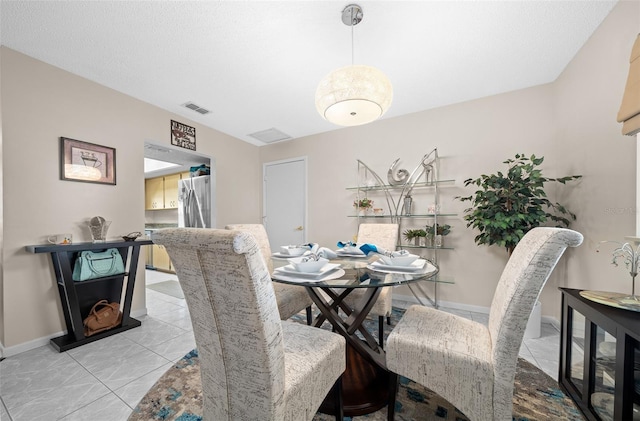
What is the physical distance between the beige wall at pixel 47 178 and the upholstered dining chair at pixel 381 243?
2.52m

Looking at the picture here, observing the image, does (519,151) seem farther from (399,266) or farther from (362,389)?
(362,389)

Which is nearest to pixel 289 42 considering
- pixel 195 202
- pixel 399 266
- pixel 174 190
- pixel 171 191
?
pixel 399 266

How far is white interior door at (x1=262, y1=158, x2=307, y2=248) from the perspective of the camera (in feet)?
14.1

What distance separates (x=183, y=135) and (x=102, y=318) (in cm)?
230

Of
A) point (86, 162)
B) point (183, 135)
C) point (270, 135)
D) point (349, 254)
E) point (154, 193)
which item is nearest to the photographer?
point (349, 254)

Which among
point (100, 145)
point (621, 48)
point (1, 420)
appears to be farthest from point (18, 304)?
point (621, 48)

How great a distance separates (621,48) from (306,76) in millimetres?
2314

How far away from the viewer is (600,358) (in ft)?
4.21

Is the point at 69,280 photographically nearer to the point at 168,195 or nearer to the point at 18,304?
the point at 18,304

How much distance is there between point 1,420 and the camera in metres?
1.41

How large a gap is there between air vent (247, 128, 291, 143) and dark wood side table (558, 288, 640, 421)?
12.3 feet

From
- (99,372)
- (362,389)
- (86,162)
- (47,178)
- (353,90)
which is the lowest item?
(99,372)

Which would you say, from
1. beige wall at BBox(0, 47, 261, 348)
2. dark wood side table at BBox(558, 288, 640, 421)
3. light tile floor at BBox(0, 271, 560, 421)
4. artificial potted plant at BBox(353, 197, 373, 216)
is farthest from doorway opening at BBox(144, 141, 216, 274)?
dark wood side table at BBox(558, 288, 640, 421)

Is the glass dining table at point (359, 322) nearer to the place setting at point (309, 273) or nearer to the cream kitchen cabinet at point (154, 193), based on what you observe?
the place setting at point (309, 273)
